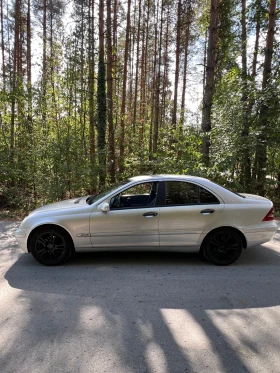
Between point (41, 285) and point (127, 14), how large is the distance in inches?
644

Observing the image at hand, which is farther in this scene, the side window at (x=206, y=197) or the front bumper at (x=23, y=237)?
the side window at (x=206, y=197)

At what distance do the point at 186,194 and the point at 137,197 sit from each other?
968mm

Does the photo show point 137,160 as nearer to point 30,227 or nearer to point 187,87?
point 30,227

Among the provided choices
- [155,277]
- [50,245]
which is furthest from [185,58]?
[155,277]

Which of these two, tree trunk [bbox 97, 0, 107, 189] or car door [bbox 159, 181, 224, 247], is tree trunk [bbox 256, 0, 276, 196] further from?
tree trunk [bbox 97, 0, 107, 189]

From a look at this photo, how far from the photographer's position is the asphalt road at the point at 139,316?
91.4 inches

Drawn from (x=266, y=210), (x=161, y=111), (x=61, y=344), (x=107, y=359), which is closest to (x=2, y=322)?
(x=61, y=344)

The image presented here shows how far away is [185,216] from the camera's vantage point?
4383 millimetres

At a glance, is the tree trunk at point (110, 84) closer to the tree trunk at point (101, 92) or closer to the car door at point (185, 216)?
the tree trunk at point (101, 92)

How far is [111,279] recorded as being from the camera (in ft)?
12.9

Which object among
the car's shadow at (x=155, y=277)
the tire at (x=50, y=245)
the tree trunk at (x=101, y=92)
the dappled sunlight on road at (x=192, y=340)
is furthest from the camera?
the tree trunk at (x=101, y=92)

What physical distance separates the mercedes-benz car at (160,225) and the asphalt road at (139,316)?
12.1 inches

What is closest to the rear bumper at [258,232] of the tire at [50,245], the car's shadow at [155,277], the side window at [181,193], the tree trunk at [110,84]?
the car's shadow at [155,277]

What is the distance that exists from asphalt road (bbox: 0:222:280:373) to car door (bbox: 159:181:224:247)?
0.47 m
